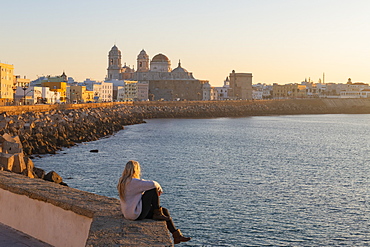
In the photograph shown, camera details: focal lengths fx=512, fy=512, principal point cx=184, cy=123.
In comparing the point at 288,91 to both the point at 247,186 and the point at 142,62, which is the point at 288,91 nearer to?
the point at 142,62

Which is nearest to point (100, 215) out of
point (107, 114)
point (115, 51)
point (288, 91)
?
point (107, 114)

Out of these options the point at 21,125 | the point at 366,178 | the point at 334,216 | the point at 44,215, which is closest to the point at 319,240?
the point at 334,216

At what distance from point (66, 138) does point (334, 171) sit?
1662cm

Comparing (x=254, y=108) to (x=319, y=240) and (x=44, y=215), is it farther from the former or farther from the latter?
(x=44, y=215)

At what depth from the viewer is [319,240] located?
1173 cm

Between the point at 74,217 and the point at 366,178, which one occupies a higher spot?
the point at 74,217

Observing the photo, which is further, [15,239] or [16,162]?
[16,162]

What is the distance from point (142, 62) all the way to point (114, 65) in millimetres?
8602

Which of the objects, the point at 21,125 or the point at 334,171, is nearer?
the point at 334,171

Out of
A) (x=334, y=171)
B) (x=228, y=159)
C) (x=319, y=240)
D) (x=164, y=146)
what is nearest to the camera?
(x=319, y=240)

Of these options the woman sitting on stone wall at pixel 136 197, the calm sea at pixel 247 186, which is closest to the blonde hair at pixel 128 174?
the woman sitting on stone wall at pixel 136 197

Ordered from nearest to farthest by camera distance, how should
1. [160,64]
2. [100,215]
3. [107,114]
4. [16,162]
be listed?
1. [100,215]
2. [16,162]
3. [107,114]
4. [160,64]

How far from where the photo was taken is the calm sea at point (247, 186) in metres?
12.3

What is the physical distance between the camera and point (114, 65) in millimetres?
135625
